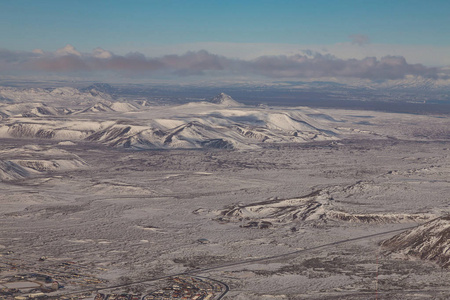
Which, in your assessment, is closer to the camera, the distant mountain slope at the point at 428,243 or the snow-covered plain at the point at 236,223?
the snow-covered plain at the point at 236,223

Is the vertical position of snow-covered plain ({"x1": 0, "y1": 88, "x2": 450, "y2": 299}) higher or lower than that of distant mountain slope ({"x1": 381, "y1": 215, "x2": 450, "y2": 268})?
lower

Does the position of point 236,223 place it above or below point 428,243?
below

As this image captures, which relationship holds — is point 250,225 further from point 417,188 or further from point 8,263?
point 417,188

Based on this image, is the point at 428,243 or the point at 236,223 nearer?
the point at 428,243

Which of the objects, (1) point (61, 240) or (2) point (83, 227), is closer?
(1) point (61, 240)

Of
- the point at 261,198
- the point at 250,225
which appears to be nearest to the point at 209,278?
the point at 250,225

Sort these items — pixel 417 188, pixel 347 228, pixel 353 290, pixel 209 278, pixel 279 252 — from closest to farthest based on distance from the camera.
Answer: pixel 353 290 → pixel 209 278 → pixel 279 252 → pixel 347 228 → pixel 417 188

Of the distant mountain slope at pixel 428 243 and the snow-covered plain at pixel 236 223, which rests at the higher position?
the distant mountain slope at pixel 428 243

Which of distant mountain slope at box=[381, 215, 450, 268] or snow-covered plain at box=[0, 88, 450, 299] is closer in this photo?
snow-covered plain at box=[0, 88, 450, 299]
